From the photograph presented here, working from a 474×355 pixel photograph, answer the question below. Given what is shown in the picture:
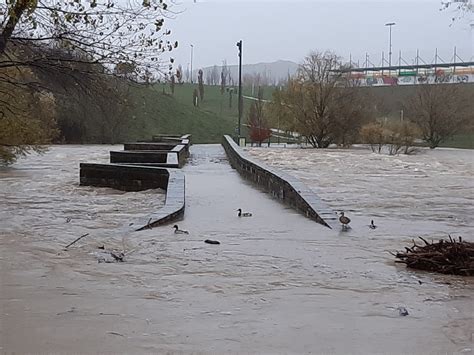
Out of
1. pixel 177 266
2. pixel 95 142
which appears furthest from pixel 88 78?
pixel 95 142

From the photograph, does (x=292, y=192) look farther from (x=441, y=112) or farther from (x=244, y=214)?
(x=441, y=112)

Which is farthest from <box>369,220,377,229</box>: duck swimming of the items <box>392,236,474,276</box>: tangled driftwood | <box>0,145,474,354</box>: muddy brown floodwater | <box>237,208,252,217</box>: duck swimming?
<box>392,236,474,276</box>: tangled driftwood

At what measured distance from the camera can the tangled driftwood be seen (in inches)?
291

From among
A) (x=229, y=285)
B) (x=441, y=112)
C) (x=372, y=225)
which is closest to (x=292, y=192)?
(x=372, y=225)

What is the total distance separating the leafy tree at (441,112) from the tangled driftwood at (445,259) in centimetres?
4499

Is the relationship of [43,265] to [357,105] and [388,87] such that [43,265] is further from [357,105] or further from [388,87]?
[388,87]

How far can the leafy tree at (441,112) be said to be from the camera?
50656mm

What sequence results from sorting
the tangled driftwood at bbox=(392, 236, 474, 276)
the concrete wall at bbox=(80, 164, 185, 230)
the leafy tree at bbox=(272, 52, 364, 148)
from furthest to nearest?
the leafy tree at bbox=(272, 52, 364, 148) → the concrete wall at bbox=(80, 164, 185, 230) → the tangled driftwood at bbox=(392, 236, 474, 276)

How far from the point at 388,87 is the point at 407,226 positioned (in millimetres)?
68270

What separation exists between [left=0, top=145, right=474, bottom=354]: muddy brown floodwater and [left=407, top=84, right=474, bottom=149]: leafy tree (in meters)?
38.1

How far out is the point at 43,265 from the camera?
8.02 m

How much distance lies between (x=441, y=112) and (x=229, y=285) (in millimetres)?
46883

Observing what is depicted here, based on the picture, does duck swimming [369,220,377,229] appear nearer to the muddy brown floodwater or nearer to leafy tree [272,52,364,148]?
the muddy brown floodwater

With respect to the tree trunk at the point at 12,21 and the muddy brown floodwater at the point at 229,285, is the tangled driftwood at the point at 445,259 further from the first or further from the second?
the tree trunk at the point at 12,21
